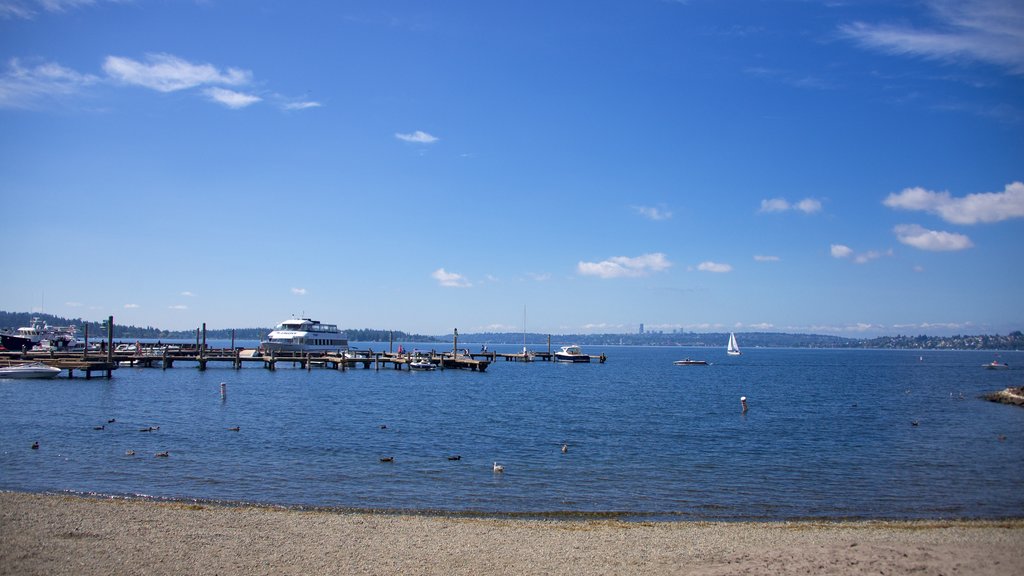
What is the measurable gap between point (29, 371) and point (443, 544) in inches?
2394

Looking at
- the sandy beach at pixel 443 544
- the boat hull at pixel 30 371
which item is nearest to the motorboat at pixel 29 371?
the boat hull at pixel 30 371

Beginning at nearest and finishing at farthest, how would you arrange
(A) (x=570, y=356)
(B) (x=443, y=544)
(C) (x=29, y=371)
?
(B) (x=443, y=544)
(C) (x=29, y=371)
(A) (x=570, y=356)

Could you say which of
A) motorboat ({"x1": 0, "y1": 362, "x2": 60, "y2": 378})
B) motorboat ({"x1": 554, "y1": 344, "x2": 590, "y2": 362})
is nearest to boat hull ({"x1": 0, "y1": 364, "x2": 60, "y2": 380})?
motorboat ({"x1": 0, "y1": 362, "x2": 60, "y2": 378})

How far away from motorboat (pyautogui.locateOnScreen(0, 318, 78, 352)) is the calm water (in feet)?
118

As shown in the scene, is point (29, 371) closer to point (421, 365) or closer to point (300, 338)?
point (300, 338)

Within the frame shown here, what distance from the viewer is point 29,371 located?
60375 mm

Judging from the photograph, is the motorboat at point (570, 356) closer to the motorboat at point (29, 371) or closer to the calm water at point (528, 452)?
the calm water at point (528, 452)

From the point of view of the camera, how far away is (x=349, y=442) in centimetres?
3100

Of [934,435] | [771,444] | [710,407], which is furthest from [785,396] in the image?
[771,444]

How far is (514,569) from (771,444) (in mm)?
22680

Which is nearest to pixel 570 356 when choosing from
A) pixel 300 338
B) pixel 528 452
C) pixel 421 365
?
pixel 421 365

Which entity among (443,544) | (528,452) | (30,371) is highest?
(30,371)

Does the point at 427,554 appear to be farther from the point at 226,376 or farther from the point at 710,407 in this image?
the point at 226,376

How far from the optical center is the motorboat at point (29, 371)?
59.9m
